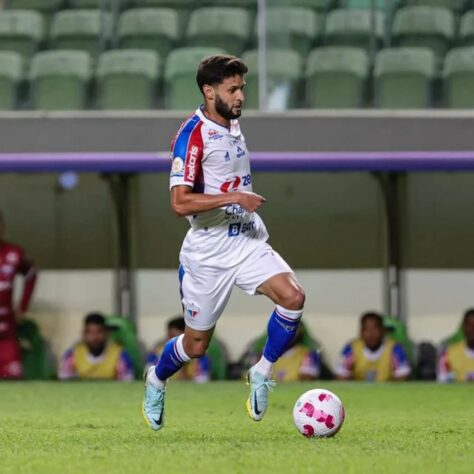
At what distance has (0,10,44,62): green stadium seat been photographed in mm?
14719

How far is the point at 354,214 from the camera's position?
50.4 ft

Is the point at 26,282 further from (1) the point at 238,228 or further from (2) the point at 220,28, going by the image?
(1) the point at 238,228

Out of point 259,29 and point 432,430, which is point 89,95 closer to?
point 259,29

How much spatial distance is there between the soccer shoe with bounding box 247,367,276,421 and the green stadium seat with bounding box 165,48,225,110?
713cm

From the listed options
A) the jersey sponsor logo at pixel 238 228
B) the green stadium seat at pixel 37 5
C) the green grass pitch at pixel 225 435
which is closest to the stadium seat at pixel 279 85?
the green stadium seat at pixel 37 5

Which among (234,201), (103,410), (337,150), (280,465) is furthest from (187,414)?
(337,150)

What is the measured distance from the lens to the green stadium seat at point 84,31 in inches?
574

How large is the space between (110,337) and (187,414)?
192 inches

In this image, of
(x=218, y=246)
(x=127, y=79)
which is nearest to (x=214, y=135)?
(x=218, y=246)

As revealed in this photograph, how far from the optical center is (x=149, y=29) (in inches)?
577

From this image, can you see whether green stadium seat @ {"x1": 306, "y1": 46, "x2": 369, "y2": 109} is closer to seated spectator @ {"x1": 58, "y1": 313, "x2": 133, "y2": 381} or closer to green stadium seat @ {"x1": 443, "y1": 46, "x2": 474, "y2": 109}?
green stadium seat @ {"x1": 443, "y1": 46, "x2": 474, "y2": 109}

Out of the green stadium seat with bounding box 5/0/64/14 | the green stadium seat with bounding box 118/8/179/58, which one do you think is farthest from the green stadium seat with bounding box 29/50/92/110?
the green stadium seat with bounding box 5/0/64/14

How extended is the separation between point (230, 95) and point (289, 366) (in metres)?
7.08

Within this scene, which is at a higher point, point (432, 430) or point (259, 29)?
point (259, 29)
